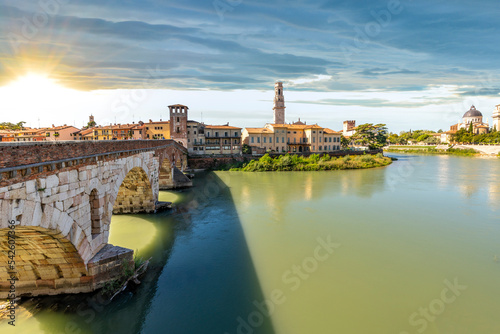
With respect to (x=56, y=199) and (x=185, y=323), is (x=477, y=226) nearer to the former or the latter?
(x=185, y=323)

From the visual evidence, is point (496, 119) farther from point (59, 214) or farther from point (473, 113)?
point (59, 214)

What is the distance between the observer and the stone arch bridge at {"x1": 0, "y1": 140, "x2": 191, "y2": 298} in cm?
621

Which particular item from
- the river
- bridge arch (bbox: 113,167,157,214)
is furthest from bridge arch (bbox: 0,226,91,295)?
bridge arch (bbox: 113,167,157,214)

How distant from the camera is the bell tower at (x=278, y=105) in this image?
67.9 metres

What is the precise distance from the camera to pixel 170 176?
2936 cm

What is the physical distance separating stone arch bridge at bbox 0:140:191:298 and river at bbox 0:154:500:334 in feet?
2.34

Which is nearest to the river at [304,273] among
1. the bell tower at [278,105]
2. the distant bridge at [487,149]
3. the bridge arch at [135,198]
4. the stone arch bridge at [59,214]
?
the stone arch bridge at [59,214]

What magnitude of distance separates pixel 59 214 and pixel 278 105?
63.0m

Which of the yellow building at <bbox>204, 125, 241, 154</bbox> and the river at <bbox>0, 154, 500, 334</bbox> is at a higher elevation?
the yellow building at <bbox>204, 125, 241, 154</bbox>

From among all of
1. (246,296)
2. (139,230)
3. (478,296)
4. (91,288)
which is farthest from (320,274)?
(139,230)

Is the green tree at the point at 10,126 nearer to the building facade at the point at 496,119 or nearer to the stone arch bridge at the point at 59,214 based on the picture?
the stone arch bridge at the point at 59,214

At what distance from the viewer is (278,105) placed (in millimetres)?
67875

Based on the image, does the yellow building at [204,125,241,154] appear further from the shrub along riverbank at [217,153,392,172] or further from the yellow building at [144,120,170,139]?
the yellow building at [144,120,170,139]

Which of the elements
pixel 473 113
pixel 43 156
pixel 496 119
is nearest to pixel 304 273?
pixel 43 156
